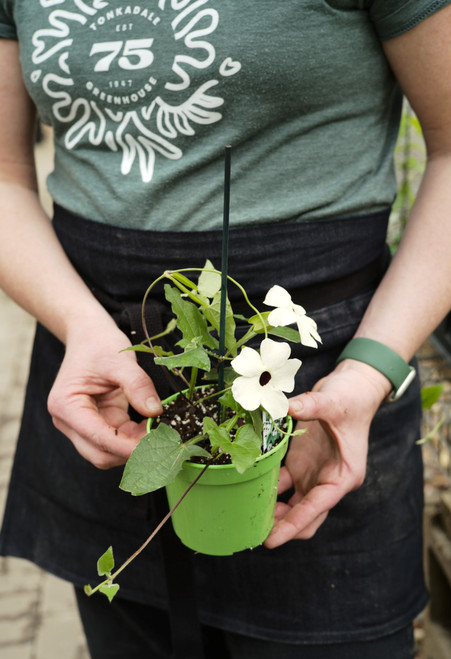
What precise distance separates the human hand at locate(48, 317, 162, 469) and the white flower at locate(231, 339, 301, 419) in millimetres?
185

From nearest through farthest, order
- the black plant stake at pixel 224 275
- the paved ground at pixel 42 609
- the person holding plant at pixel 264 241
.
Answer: the black plant stake at pixel 224 275 → the person holding plant at pixel 264 241 → the paved ground at pixel 42 609

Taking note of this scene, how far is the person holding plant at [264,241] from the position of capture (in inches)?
43.3

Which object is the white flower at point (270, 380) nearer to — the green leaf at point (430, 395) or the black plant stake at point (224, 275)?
the black plant stake at point (224, 275)

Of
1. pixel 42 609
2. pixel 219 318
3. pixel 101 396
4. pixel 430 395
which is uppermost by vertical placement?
pixel 219 318

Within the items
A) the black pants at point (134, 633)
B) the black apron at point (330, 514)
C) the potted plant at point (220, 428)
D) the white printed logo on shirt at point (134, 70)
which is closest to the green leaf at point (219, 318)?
the potted plant at point (220, 428)

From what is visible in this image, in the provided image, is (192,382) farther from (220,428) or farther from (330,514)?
(330,514)

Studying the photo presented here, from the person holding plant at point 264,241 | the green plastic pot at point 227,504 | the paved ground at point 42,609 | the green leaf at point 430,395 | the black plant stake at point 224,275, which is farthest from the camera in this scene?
the paved ground at point 42,609

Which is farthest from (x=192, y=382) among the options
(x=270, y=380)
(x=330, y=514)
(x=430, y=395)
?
(x=430, y=395)

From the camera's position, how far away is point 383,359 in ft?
3.69

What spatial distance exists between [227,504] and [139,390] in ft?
0.66

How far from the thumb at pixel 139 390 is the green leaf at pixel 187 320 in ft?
0.38

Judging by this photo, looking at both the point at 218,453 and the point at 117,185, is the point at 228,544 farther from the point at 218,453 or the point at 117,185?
the point at 117,185

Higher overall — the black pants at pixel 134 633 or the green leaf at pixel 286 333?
the green leaf at pixel 286 333

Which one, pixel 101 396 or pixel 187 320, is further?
pixel 101 396
